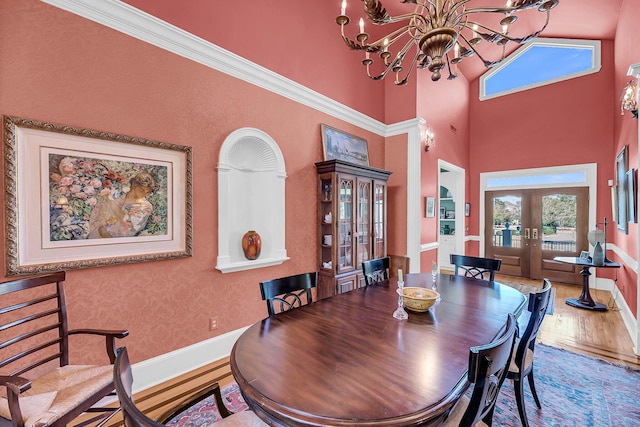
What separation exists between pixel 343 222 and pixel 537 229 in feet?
15.8

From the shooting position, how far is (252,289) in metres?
2.86

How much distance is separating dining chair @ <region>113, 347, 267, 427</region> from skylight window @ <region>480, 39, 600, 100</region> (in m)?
7.44

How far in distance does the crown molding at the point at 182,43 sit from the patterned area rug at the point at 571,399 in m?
2.80

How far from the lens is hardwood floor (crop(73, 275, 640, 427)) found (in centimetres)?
205

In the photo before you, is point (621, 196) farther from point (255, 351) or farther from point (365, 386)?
point (255, 351)

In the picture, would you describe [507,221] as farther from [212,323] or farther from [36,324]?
[36,324]

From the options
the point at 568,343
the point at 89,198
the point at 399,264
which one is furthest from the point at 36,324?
the point at 568,343

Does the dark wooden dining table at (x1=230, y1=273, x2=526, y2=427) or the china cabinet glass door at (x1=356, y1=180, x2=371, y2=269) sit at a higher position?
the china cabinet glass door at (x1=356, y1=180, x2=371, y2=269)

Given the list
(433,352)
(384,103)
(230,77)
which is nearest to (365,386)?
(433,352)

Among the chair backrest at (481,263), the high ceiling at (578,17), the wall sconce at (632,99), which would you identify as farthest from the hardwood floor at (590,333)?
the high ceiling at (578,17)

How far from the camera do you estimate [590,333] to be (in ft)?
10.4

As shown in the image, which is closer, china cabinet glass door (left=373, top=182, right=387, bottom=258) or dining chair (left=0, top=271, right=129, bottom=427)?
dining chair (left=0, top=271, right=129, bottom=427)

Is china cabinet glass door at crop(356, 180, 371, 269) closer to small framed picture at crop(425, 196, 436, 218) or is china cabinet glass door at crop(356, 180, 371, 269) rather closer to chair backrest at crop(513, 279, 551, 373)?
small framed picture at crop(425, 196, 436, 218)

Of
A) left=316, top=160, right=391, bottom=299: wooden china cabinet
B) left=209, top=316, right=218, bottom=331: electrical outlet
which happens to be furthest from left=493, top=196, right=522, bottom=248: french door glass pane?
left=209, top=316, right=218, bottom=331: electrical outlet
